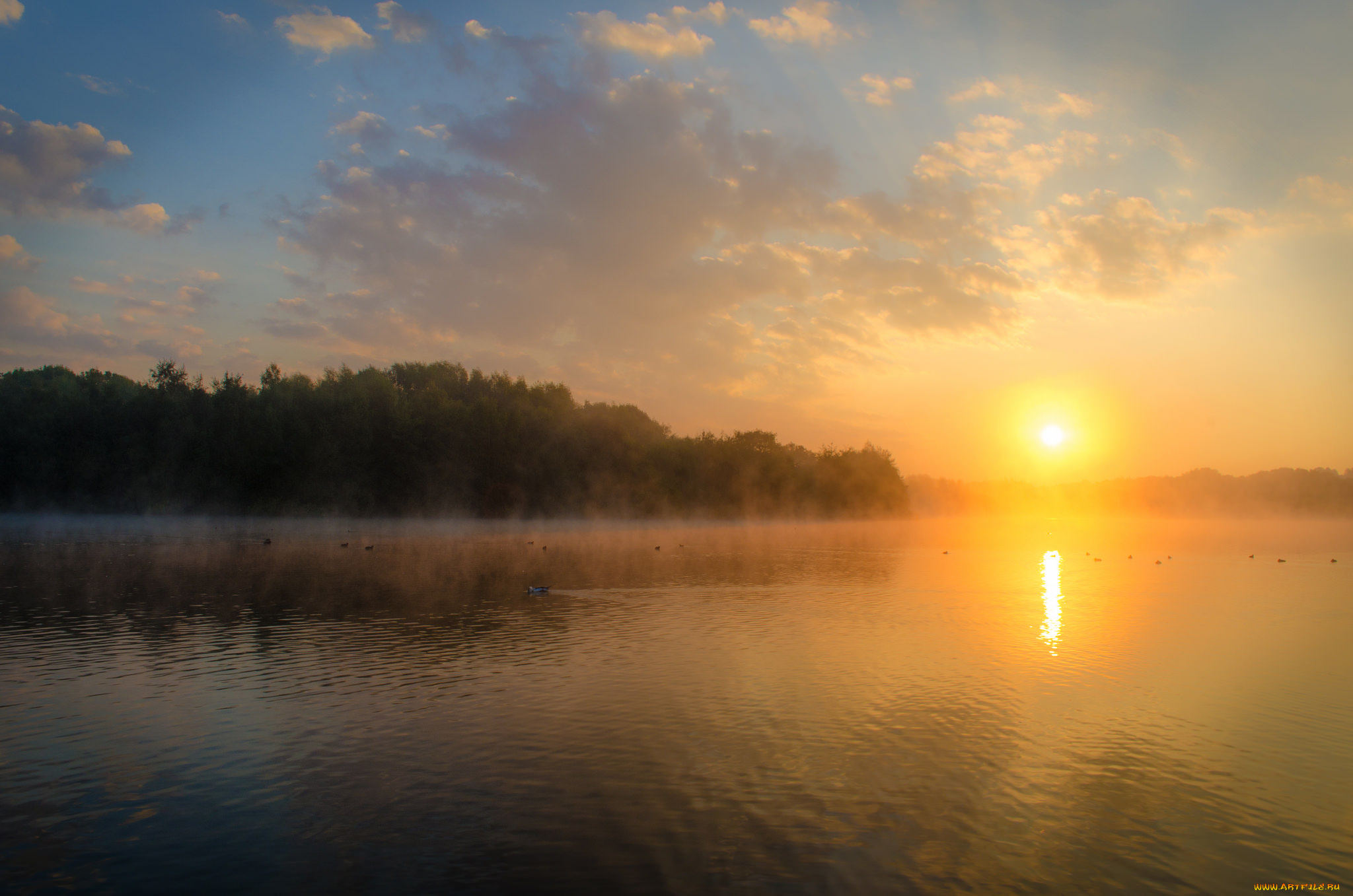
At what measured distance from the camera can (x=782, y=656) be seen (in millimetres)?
22234

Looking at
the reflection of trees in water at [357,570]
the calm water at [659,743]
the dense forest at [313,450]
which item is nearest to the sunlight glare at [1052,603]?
the calm water at [659,743]

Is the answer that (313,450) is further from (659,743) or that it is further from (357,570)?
(659,743)

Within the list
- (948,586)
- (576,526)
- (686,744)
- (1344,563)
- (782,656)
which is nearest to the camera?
(686,744)

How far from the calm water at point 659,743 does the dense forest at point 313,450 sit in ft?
197

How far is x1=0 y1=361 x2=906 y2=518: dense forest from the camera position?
88688mm

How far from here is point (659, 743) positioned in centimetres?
1436

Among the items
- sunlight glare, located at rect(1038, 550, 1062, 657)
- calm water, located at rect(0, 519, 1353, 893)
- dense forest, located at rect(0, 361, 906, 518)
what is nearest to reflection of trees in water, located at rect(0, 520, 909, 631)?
calm water, located at rect(0, 519, 1353, 893)

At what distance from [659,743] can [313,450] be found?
290 ft

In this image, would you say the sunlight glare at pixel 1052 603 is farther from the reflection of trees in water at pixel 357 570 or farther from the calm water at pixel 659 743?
the reflection of trees in water at pixel 357 570

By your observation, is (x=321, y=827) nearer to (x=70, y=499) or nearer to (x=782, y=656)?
(x=782, y=656)

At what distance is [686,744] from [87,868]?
888 centimetres

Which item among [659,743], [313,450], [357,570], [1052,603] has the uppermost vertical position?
[313,450]

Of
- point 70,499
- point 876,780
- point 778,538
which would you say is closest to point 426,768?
point 876,780

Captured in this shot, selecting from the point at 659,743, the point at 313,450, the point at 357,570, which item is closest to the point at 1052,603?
the point at 659,743
